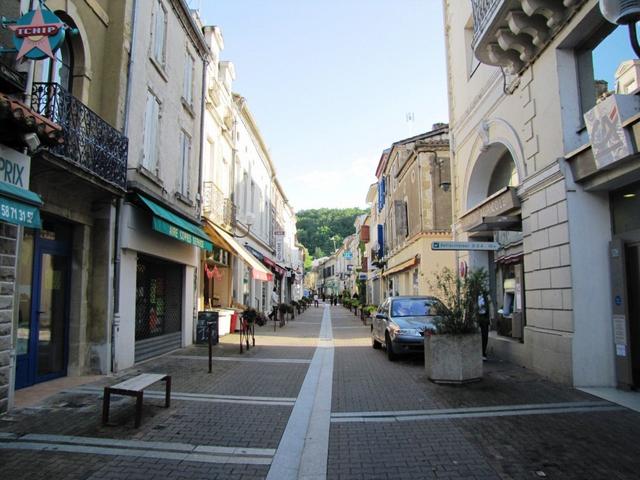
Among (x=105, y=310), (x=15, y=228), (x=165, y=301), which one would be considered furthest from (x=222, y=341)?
(x=15, y=228)

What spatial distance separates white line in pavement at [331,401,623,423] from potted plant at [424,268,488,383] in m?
1.50

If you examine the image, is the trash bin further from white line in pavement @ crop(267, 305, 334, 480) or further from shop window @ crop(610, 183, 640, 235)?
shop window @ crop(610, 183, 640, 235)

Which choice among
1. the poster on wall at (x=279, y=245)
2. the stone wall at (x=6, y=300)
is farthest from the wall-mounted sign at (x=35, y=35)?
the poster on wall at (x=279, y=245)

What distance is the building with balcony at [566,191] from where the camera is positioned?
289 inches

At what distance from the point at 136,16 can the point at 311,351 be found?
9448 millimetres

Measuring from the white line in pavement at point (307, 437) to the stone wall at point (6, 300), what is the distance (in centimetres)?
373

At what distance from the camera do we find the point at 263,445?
498 centimetres

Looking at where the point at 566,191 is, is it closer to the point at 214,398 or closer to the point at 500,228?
the point at 500,228

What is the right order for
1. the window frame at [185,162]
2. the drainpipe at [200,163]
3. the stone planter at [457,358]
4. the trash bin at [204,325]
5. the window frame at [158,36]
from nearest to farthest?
1. the stone planter at [457,358]
2. the window frame at [158,36]
3. the window frame at [185,162]
4. the trash bin at [204,325]
5. the drainpipe at [200,163]

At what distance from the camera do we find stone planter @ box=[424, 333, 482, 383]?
788cm

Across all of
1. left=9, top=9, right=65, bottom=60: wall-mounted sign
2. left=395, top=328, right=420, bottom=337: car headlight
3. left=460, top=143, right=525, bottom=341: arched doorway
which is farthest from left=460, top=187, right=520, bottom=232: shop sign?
left=9, top=9, right=65, bottom=60: wall-mounted sign

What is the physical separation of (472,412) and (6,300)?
6.38 metres

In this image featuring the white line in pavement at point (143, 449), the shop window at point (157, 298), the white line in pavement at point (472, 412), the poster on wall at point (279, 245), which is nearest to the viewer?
the white line in pavement at point (143, 449)

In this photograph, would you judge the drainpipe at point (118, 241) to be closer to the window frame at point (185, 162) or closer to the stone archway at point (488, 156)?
the window frame at point (185, 162)
